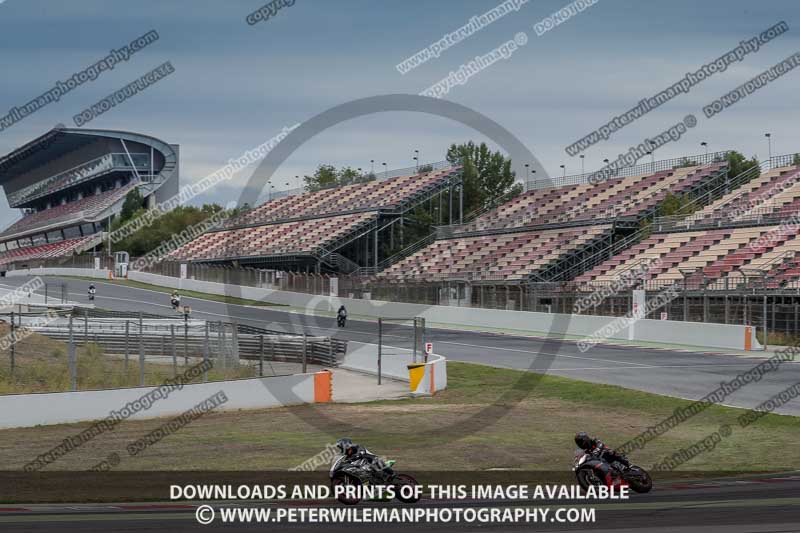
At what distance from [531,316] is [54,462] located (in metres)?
34.8

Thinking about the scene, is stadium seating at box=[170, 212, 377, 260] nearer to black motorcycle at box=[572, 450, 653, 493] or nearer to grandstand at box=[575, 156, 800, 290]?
grandstand at box=[575, 156, 800, 290]

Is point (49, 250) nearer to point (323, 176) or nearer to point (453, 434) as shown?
point (323, 176)

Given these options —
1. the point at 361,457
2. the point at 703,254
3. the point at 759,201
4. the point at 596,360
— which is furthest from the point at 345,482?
the point at 759,201

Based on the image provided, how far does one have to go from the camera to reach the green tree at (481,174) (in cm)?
9650

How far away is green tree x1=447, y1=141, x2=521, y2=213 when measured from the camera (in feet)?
317

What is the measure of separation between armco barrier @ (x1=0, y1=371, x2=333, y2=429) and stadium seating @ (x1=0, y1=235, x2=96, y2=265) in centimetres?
10691

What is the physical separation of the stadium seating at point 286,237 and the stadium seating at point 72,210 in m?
50.0

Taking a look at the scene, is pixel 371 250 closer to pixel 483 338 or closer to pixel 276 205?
pixel 276 205

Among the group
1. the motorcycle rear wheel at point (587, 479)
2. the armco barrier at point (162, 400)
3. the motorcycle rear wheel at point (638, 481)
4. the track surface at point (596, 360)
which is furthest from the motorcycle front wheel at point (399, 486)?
the track surface at point (596, 360)

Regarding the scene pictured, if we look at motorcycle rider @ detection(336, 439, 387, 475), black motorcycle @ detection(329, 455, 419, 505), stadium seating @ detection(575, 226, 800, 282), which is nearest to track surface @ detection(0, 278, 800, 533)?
black motorcycle @ detection(329, 455, 419, 505)

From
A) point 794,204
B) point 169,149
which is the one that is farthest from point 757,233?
point 169,149

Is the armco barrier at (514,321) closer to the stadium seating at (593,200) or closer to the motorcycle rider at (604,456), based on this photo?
the stadium seating at (593,200)

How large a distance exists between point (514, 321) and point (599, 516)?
39862 millimetres

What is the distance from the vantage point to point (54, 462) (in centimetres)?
1995
